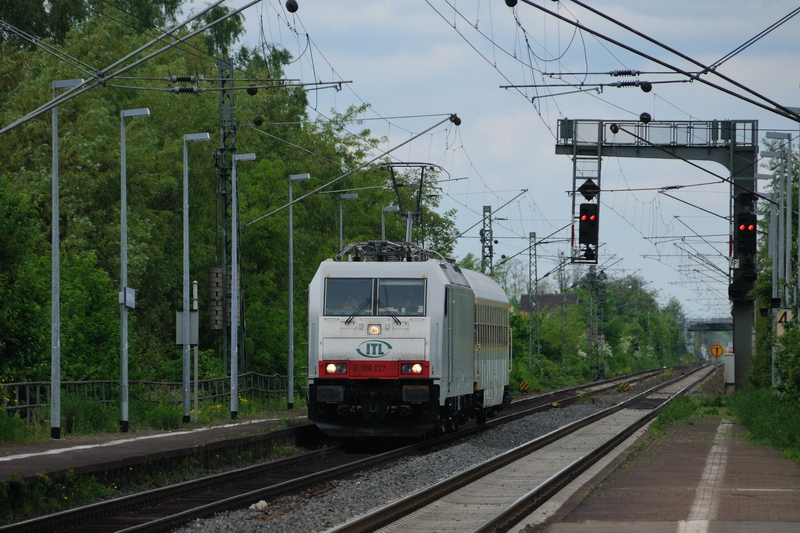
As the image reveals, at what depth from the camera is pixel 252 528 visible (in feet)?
42.5

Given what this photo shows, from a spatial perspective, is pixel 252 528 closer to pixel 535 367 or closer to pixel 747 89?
pixel 747 89

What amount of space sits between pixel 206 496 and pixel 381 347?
6824 millimetres

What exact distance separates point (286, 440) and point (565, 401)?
23496mm

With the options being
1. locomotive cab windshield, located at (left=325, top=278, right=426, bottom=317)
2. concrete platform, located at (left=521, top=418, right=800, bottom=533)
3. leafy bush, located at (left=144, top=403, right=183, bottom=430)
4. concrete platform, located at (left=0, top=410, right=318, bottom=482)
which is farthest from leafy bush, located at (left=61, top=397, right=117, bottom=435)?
concrete platform, located at (left=521, top=418, right=800, bottom=533)

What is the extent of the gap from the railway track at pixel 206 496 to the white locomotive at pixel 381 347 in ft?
2.50

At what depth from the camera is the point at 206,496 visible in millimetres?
16141

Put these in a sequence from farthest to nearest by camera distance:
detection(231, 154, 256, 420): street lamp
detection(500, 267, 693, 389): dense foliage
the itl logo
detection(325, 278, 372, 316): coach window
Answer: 1. detection(500, 267, 693, 389): dense foliage
2. detection(231, 154, 256, 420): street lamp
3. detection(325, 278, 372, 316): coach window
4. the itl logo

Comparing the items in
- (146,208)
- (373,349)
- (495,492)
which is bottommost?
(495,492)

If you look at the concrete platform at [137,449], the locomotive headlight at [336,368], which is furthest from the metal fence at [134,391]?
the locomotive headlight at [336,368]

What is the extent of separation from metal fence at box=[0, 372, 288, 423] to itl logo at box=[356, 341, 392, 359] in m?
6.97

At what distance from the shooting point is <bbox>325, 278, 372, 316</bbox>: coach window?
22750mm

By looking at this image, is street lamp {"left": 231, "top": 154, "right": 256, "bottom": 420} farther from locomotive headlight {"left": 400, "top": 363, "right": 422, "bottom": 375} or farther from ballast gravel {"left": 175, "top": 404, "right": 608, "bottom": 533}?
locomotive headlight {"left": 400, "top": 363, "right": 422, "bottom": 375}

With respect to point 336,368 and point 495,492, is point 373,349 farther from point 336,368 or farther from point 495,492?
point 495,492

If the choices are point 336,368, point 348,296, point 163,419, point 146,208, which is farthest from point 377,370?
point 146,208
